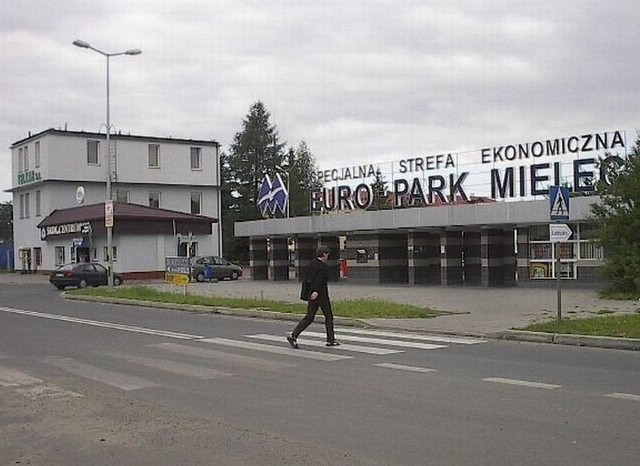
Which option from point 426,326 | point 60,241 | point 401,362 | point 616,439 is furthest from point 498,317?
point 60,241

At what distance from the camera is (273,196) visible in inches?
1751

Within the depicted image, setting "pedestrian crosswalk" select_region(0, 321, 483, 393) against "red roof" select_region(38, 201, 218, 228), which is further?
"red roof" select_region(38, 201, 218, 228)

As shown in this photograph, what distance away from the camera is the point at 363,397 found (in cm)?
938

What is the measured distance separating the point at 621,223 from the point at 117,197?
4478cm

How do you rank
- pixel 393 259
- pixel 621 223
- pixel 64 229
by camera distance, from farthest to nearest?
pixel 64 229
pixel 393 259
pixel 621 223

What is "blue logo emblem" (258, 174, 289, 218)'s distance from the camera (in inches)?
1735

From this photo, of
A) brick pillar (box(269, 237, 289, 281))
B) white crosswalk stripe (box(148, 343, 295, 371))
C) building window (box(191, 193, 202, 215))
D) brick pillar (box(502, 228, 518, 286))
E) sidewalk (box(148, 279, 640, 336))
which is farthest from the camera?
building window (box(191, 193, 202, 215))

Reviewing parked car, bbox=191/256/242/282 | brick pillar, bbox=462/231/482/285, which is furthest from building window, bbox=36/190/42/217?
brick pillar, bbox=462/231/482/285

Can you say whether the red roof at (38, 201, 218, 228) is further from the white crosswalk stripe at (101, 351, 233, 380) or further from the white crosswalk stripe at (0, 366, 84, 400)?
the white crosswalk stripe at (0, 366, 84, 400)

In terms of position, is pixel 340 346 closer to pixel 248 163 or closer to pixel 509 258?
pixel 509 258

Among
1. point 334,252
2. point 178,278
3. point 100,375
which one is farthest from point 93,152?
point 100,375

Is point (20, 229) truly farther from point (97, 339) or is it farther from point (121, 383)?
point (121, 383)

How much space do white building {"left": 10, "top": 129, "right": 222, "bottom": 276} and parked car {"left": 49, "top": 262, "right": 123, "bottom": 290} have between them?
11086 millimetres

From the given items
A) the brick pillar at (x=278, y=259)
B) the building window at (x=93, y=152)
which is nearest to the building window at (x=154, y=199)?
the building window at (x=93, y=152)
